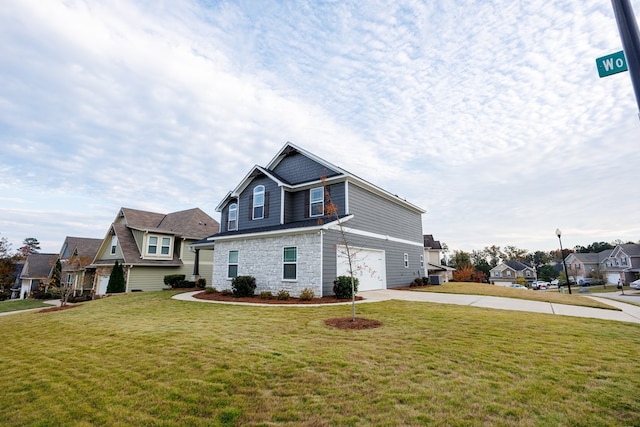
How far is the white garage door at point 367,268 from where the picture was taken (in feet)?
49.3

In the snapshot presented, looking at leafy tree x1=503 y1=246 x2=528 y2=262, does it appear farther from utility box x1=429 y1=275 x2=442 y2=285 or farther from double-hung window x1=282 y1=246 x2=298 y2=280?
double-hung window x1=282 y1=246 x2=298 y2=280

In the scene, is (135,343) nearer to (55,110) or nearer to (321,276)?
(321,276)

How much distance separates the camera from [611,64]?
11.6 ft

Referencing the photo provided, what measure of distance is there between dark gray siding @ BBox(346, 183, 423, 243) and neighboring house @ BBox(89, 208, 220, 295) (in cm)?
1579

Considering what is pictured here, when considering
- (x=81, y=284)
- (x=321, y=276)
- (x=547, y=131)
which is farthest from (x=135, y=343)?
(x=81, y=284)

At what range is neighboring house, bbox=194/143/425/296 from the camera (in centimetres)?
1424

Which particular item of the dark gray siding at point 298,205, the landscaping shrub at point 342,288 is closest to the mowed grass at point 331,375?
the landscaping shrub at point 342,288

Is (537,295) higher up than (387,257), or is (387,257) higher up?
(387,257)

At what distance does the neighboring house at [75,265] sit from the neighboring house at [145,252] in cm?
182

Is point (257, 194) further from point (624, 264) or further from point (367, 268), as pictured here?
point (624, 264)

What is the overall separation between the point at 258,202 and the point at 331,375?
15.3 metres

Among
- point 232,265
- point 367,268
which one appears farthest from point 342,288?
point 232,265

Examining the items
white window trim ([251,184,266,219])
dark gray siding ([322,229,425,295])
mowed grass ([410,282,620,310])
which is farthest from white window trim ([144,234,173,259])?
mowed grass ([410,282,620,310])

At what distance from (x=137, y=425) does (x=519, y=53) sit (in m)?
13.5
